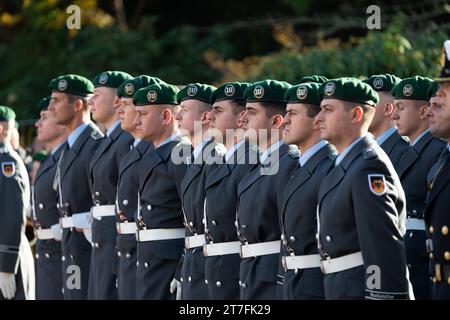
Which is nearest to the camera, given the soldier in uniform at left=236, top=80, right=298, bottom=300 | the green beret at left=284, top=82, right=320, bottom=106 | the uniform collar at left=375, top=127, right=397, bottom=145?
the green beret at left=284, top=82, right=320, bottom=106

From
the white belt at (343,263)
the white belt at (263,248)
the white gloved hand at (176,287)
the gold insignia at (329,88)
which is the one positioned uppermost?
the gold insignia at (329,88)

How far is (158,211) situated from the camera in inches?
413

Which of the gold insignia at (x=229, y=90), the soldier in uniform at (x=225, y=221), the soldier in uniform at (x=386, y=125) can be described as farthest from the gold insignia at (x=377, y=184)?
the gold insignia at (x=229, y=90)

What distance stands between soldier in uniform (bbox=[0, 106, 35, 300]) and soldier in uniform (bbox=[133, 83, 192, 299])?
4.62ft

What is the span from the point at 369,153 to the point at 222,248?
2.08 m

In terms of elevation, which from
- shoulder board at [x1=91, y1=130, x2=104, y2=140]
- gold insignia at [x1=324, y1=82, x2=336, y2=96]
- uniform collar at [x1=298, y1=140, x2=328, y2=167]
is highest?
gold insignia at [x1=324, y1=82, x2=336, y2=96]

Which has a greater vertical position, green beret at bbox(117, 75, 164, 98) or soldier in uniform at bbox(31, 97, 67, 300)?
green beret at bbox(117, 75, 164, 98)

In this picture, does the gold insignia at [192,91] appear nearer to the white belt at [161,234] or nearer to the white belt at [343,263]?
the white belt at [161,234]

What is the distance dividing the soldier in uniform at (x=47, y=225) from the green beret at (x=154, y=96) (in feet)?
5.40

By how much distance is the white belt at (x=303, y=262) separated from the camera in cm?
841

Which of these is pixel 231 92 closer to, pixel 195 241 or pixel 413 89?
pixel 195 241

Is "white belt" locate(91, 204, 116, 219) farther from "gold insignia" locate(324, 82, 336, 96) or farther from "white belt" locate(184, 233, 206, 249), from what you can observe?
"gold insignia" locate(324, 82, 336, 96)

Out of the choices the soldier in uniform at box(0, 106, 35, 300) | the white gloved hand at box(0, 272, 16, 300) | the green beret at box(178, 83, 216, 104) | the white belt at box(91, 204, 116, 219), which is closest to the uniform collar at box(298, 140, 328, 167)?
the green beret at box(178, 83, 216, 104)

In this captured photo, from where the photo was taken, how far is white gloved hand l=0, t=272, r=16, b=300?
11492mm
